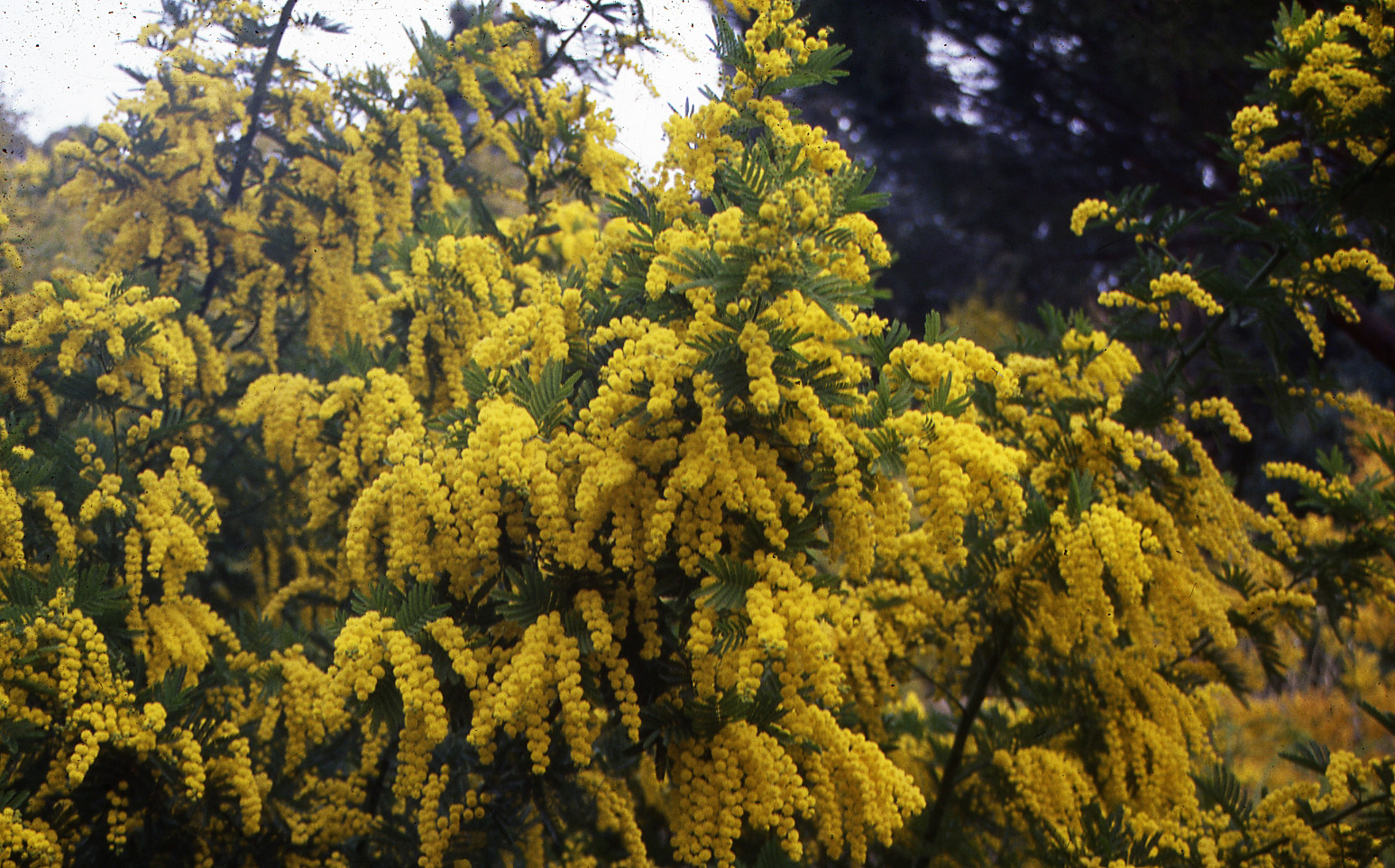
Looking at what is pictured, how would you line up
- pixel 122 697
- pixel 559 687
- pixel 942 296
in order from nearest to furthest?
pixel 559 687, pixel 122 697, pixel 942 296

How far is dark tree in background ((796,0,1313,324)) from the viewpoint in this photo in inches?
342

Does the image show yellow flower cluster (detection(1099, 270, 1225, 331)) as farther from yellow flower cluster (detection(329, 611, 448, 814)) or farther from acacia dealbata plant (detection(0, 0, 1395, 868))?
yellow flower cluster (detection(329, 611, 448, 814))

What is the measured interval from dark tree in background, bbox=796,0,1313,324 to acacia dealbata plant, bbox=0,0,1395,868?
203 inches

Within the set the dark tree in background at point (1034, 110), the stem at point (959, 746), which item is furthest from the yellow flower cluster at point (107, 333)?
the dark tree in background at point (1034, 110)

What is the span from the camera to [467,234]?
3.98m

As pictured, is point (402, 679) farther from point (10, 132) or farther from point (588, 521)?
point (10, 132)

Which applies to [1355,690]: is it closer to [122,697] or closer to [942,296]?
[942,296]

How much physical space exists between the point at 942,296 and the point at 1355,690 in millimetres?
9525

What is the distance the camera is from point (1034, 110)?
38.9 ft

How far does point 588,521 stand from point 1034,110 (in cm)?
1173

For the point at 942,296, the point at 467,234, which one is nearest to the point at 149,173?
the point at 467,234

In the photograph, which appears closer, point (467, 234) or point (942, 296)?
point (467, 234)

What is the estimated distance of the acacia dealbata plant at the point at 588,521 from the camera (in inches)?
91.5

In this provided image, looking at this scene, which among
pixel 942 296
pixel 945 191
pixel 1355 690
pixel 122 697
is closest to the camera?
pixel 122 697
